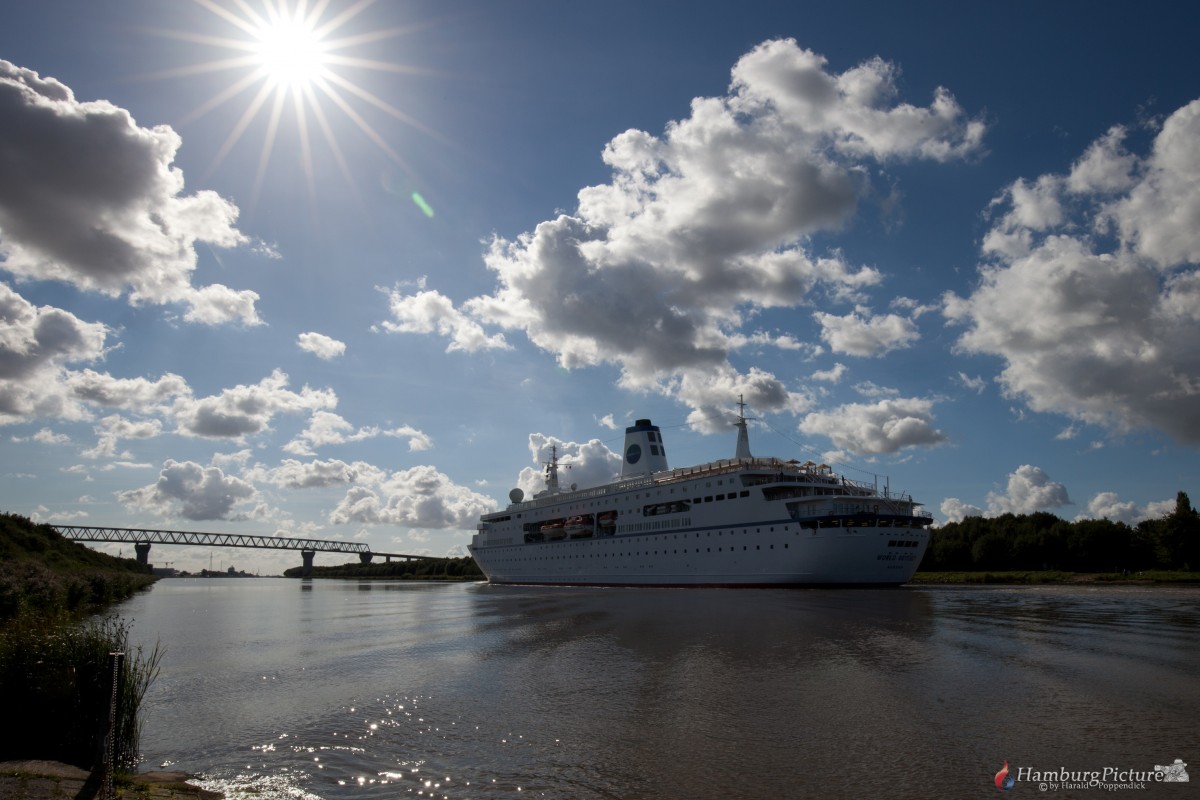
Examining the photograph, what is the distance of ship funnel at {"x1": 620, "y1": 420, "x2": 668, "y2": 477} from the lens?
86250 mm

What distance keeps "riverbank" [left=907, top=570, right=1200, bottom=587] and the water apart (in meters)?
54.4

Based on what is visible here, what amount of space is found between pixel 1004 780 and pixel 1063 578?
88466 millimetres

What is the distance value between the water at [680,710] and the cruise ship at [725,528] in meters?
27.2

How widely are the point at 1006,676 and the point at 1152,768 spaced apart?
8369 mm

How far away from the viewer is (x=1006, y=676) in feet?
61.6

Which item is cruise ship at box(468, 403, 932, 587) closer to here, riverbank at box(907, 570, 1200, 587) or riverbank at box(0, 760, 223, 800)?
riverbank at box(907, 570, 1200, 587)

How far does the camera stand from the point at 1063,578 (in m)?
82.1

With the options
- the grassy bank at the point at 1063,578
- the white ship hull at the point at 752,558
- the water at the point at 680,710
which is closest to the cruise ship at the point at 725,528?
the white ship hull at the point at 752,558

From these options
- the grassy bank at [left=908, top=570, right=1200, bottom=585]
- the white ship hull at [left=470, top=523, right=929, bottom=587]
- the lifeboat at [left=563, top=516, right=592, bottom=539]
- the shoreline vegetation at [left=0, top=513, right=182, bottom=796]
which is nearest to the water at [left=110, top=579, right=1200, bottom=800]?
the shoreline vegetation at [left=0, top=513, right=182, bottom=796]

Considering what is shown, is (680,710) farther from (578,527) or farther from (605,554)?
(578,527)

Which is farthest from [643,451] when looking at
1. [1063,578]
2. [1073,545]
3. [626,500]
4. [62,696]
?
[62,696]

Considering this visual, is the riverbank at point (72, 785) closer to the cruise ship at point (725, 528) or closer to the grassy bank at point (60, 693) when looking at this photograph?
the grassy bank at point (60, 693)

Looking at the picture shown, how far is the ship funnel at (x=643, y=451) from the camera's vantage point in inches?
3396

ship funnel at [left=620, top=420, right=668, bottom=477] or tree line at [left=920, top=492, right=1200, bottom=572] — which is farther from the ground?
ship funnel at [left=620, top=420, right=668, bottom=477]
